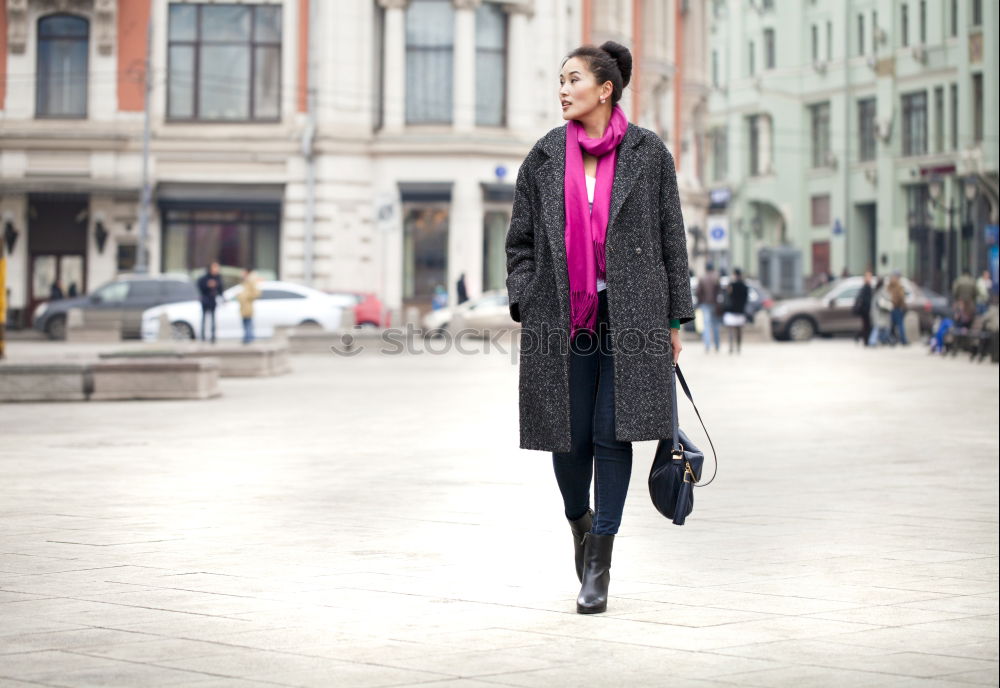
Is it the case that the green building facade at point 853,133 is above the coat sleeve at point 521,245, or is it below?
above

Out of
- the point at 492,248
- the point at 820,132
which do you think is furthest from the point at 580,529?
the point at 820,132

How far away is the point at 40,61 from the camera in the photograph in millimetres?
46562

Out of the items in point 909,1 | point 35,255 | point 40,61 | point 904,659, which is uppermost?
point 909,1

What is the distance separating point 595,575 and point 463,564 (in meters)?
1.20

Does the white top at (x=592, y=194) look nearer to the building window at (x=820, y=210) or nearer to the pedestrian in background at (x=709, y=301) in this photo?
the pedestrian in background at (x=709, y=301)

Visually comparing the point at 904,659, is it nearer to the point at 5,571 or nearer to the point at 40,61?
the point at 5,571

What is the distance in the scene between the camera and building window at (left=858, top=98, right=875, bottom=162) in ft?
230

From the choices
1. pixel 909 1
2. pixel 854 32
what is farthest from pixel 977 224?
pixel 854 32

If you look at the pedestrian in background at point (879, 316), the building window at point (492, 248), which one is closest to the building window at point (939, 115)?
the building window at point (492, 248)

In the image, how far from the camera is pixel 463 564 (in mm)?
7227

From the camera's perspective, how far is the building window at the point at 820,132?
7406cm

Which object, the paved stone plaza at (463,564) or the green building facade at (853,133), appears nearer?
the paved stone plaza at (463,564)

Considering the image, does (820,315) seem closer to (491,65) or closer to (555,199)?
(491,65)

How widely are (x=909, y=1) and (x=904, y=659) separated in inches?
2424
